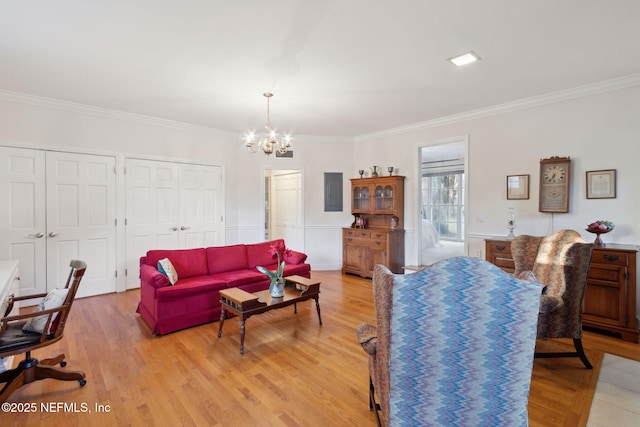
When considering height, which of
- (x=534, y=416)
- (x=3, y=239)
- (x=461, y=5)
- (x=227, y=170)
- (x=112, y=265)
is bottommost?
(x=534, y=416)

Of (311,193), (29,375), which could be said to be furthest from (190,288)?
(311,193)

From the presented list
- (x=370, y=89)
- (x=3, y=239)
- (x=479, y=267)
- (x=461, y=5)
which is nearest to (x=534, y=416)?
(x=479, y=267)

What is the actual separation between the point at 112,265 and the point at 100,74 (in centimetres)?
279

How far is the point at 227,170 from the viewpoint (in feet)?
19.5

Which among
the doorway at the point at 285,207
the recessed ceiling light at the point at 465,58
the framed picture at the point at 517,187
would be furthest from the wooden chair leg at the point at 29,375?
the framed picture at the point at 517,187

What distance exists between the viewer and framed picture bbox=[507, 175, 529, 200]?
420 cm

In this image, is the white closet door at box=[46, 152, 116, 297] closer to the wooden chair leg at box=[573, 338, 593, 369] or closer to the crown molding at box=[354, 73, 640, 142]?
the crown molding at box=[354, 73, 640, 142]

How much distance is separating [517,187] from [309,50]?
3.36 m

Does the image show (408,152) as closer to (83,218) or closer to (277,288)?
(277,288)

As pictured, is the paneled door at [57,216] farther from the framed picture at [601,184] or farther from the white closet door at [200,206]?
the framed picture at [601,184]

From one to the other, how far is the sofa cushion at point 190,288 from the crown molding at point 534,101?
4.09 meters

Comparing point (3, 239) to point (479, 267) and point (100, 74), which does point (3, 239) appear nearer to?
point (100, 74)

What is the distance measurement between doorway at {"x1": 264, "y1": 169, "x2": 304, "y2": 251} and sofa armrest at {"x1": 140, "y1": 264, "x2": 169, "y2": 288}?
10.8 feet

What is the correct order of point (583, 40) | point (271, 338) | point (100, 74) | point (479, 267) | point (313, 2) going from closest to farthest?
point (479, 267)
point (313, 2)
point (583, 40)
point (271, 338)
point (100, 74)
